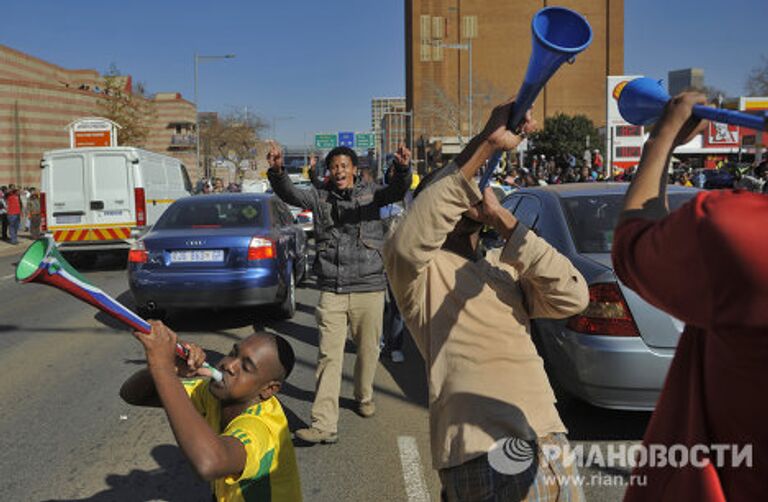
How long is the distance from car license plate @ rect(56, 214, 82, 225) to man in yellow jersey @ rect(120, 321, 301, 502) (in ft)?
44.0

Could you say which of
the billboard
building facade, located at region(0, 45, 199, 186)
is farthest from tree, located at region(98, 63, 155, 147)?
the billboard

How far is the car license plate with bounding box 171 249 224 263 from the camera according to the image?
7711 mm

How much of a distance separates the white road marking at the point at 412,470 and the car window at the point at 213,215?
15.0ft

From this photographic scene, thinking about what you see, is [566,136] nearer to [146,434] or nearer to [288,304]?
[288,304]

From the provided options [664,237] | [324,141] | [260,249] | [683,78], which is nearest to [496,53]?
[324,141]

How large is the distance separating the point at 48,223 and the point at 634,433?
13.5m

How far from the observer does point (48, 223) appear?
47.4ft

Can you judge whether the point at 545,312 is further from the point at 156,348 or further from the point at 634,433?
the point at 634,433

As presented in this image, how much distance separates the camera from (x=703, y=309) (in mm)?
1077

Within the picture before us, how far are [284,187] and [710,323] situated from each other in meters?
3.89

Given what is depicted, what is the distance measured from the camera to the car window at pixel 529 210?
207 inches

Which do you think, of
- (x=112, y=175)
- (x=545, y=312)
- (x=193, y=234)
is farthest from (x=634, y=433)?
(x=112, y=175)

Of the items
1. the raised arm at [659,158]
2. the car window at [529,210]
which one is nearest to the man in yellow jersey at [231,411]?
the raised arm at [659,158]

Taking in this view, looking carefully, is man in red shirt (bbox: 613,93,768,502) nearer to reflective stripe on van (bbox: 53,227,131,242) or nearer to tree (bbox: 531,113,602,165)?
reflective stripe on van (bbox: 53,227,131,242)
